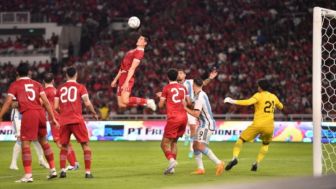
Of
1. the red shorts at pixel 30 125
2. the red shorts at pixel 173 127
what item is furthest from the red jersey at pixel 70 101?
the red shorts at pixel 173 127

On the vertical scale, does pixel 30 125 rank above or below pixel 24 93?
below

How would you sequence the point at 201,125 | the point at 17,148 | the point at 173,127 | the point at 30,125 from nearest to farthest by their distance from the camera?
the point at 30,125 → the point at 173,127 → the point at 201,125 → the point at 17,148

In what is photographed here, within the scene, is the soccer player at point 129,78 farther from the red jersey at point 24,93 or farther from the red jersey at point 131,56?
the red jersey at point 24,93

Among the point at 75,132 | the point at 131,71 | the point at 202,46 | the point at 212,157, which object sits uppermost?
the point at 202,46

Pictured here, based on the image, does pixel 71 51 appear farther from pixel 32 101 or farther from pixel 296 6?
pixel 32 101

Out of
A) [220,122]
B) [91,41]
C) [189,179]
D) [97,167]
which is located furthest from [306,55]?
[189,179]

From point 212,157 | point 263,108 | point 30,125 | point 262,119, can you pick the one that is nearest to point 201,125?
point 212,157

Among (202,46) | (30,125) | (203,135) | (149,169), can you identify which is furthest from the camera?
(202,46)

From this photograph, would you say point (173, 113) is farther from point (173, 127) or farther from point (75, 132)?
point (75, 132)

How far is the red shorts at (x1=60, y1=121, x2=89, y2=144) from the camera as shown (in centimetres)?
1319

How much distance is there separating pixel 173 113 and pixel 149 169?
1986 mm

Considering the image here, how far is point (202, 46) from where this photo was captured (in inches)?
1508

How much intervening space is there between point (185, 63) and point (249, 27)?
14.8ft

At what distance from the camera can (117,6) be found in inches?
1763
